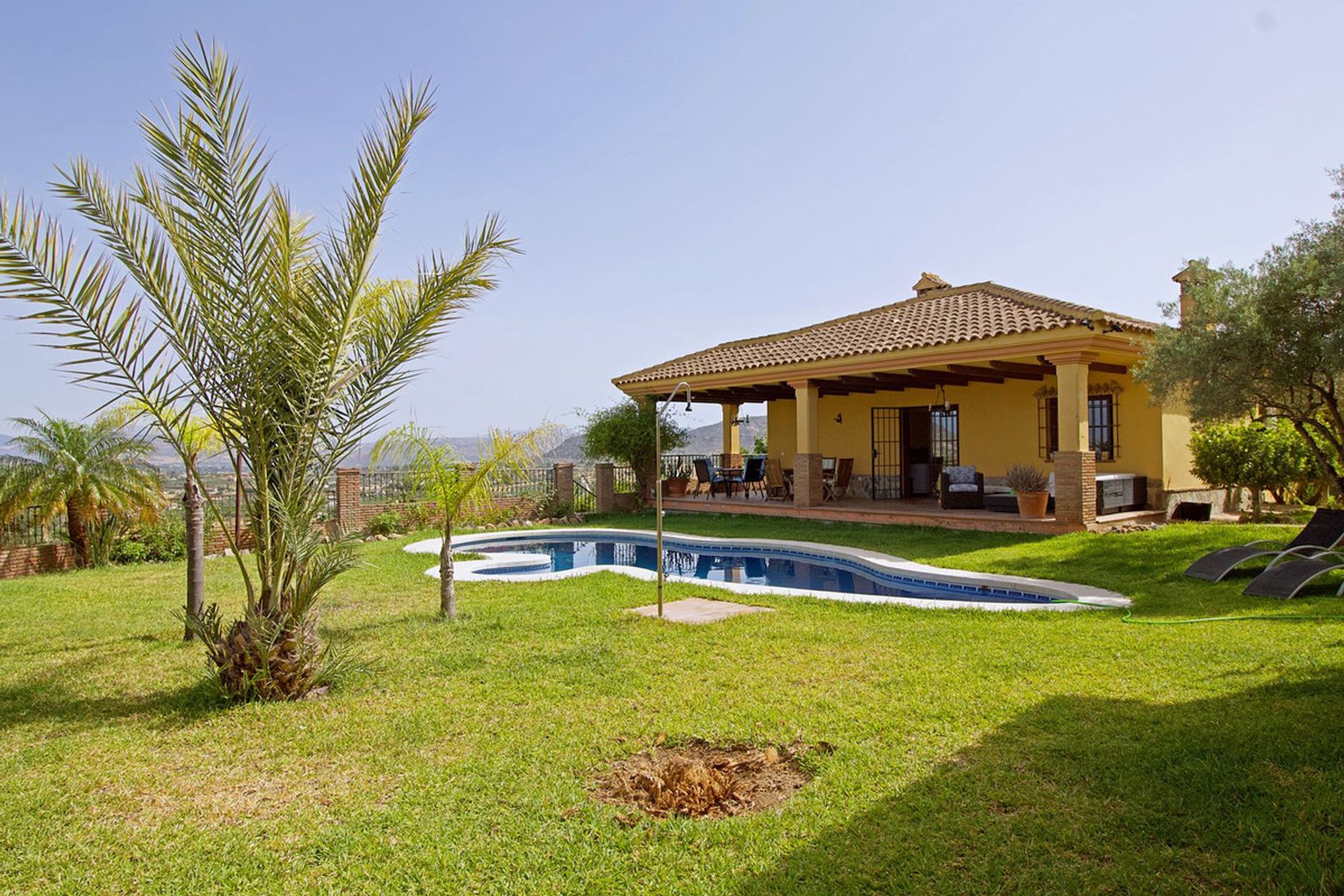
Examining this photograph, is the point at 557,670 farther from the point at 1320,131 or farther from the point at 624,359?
the point at 624,359

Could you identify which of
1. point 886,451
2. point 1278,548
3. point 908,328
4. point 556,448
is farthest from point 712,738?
point 886,451

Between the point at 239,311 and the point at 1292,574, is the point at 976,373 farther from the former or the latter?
the point at 239,311

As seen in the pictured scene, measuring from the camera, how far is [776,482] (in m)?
19.1

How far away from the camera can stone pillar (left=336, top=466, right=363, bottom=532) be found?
53.1 ft

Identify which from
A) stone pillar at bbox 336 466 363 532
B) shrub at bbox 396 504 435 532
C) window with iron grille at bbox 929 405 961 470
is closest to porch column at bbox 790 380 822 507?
window with iron grille at bbox 929 405 961 470

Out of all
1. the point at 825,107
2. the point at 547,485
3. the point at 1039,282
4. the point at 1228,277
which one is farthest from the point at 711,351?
the point at 1228,277

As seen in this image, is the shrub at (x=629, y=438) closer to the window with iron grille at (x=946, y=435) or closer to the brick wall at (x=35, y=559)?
the window with iron grille at (x=946, y=435)

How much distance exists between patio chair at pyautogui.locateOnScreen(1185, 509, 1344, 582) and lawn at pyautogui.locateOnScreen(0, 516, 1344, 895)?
1.28 metres

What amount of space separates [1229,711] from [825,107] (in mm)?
10015

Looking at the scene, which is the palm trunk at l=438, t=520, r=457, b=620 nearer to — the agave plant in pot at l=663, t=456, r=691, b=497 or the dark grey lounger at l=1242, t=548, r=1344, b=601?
the dark grey lounger at l=1242, t=548, r=1344, b=601

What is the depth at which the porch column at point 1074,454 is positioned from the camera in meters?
12.8

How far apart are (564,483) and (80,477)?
10.0 metres

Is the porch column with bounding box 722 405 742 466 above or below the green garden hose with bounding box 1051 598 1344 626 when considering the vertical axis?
above

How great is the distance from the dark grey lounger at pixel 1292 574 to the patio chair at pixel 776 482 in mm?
11215
